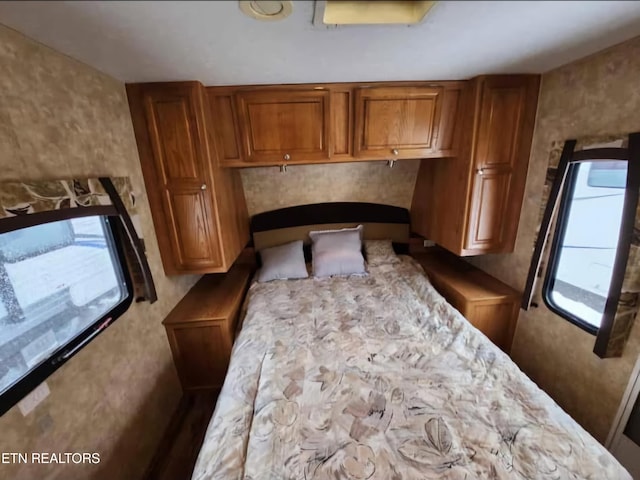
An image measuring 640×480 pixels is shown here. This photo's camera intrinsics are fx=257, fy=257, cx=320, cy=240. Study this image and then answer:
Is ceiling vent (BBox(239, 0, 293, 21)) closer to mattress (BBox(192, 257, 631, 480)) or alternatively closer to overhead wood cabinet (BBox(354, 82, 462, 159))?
overhead wood cabinet (BBox(354, 82, 462, 159))

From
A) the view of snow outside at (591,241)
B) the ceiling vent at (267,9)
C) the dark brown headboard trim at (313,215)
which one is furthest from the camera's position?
the dark brown headboard trim at (313,215)

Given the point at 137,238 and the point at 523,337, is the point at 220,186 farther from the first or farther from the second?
the point at 523,337

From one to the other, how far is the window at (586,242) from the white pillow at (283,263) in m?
1.96

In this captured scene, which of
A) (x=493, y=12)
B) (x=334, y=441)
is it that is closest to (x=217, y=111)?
(x=493, y=12)

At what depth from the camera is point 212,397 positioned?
208 cm

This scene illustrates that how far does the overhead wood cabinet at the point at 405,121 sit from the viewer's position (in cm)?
181

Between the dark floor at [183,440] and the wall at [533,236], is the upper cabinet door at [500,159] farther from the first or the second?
the dark floor at [183,440]

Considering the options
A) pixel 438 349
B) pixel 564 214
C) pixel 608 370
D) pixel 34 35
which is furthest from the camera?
pixel 564 214

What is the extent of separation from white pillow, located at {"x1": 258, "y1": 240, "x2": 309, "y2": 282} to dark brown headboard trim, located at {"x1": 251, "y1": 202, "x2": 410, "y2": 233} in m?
0.27

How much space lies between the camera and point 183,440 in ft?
5.77

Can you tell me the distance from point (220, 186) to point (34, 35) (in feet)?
3.57

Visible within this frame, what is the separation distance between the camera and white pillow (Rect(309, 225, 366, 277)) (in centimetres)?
259

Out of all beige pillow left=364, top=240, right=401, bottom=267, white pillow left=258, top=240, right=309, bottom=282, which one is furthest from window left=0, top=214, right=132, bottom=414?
beige pillow left=364, top=240, right=401, bottom=267

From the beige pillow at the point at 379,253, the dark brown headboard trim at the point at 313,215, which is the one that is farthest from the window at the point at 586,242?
the dark brown headboard trim at the point at 313,215
